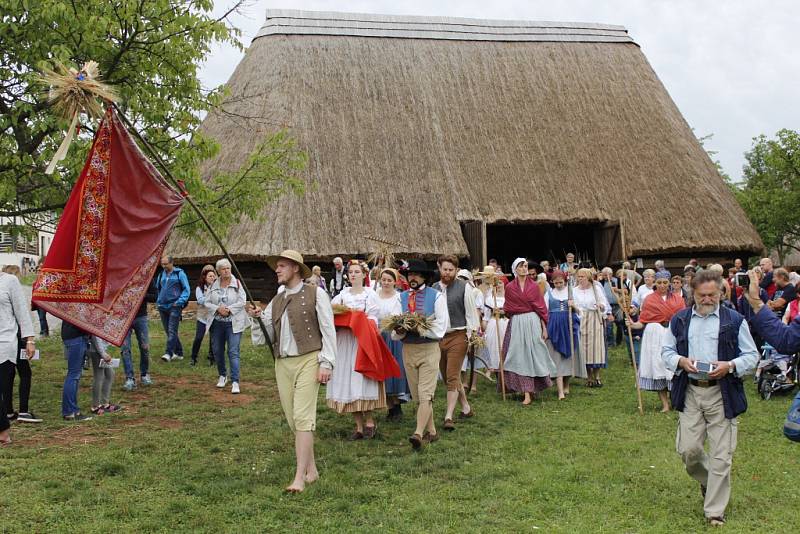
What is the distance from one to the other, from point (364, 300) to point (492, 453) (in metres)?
2.04

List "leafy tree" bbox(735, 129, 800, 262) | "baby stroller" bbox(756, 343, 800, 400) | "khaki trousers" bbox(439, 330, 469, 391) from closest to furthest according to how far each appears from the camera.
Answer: "khaki trousers" bbox(439, 330, 469, 391) < "baby stroller" bbox(756, 343, 800, 400) < "leafy tree" bbox(735, 129, 800, 262)

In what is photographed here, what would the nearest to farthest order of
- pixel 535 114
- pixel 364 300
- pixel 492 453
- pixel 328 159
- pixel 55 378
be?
pixel 492 453 < pixel 364 300 < pixel 55 378 < pixel 328 159 < pixel 535 114

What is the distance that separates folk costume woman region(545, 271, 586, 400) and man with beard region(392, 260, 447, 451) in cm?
306

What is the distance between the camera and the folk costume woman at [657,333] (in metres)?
8.76

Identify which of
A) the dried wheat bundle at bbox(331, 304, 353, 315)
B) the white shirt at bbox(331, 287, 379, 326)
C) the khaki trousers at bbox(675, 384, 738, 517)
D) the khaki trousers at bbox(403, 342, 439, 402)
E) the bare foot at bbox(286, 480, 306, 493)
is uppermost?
the white shirt at bbox(331, 287, 379, 326)

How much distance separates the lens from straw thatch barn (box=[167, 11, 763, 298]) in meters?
18.0

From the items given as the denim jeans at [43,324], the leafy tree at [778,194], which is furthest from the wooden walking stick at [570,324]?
the leafy tree at [778,194]

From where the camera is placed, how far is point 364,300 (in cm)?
759

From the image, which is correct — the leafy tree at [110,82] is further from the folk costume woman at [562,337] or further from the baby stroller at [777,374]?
the baby stroller at [777,374]

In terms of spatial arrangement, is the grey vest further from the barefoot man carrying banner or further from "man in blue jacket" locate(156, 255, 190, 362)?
"man in blue jacket" locate(156, 255, 190, 362)

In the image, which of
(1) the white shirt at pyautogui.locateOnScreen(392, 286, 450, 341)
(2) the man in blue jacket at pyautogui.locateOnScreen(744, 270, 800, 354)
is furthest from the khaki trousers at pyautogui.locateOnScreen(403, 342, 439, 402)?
(2) the man in blue jacket at pyautogui.locateOnScreen(744, 270, 800, 354)

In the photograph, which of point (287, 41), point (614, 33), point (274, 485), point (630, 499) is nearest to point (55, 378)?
Result: point (274, 485)

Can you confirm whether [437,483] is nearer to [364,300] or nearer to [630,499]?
[630,499]

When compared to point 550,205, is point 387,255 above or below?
below
